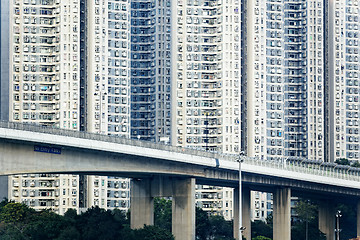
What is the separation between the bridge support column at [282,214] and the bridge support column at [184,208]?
68.7 ft

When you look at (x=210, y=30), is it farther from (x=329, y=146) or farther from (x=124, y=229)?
(x=124, y=229)

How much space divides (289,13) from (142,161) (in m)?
92.6

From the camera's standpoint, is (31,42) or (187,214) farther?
(31,42)

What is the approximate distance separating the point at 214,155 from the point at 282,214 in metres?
21.0

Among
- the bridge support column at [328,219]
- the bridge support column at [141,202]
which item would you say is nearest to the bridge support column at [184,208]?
the bridge support column at [141,202]

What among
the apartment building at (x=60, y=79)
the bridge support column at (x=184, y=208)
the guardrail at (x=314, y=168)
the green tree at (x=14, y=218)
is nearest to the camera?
the bridge support column at (x=184, y=208)

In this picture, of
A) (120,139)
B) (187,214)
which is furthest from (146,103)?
(120,139)

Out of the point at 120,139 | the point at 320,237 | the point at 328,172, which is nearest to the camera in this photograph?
the point at 120,139

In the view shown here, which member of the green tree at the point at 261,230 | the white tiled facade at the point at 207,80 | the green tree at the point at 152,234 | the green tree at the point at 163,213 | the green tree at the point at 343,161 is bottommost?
the green tree at the point at 261,230

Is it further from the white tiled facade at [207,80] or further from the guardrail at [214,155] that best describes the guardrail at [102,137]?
→ the white tiled facade at [207,80]

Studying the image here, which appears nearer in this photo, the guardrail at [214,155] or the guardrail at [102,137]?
the guardrail at [102,137]

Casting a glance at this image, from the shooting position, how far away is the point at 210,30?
171125 mm

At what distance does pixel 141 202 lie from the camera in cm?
12250

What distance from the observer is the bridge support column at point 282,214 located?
445ft
